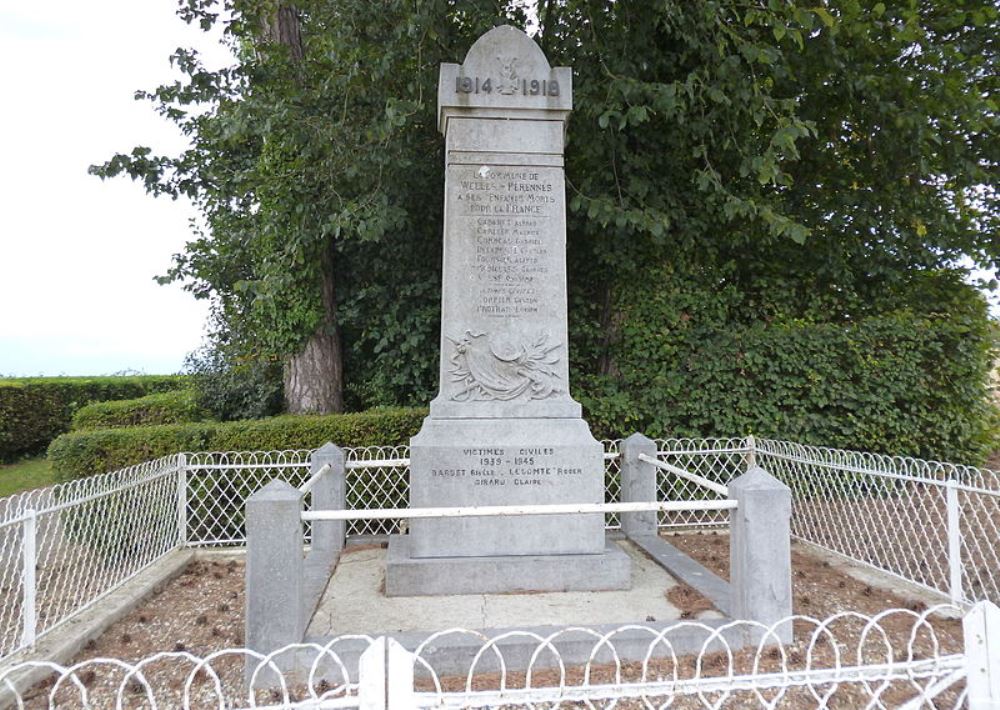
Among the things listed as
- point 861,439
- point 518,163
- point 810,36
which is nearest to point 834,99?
point 810,36

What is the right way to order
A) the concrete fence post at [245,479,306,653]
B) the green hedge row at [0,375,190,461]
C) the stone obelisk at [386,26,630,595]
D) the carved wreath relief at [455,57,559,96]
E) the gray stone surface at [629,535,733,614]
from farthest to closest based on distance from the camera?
the green hedge row at [0,375,190,461]
the carved wreath relief at [455,57,559,96]
the stone obelisk at [386,26,630,595]
the gray stone surface at [629,535,733,614]
the concrete fence post at [245,479,306,653]

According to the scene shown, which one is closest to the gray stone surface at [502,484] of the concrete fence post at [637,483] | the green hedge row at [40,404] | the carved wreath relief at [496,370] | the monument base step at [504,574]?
the monument base step at [504,574]

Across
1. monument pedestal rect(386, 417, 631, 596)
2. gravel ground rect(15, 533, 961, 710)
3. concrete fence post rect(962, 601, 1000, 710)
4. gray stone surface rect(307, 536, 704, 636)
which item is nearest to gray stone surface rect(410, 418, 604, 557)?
monument pedestal rect(386, 417, 631, 596)

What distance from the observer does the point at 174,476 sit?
6.34m

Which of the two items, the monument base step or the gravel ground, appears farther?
the monument base step

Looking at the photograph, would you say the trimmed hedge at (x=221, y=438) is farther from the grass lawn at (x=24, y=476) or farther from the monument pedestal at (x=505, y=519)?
the grass lawn at (x=24, y=476)

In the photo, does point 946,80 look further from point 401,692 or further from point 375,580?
point 401,692

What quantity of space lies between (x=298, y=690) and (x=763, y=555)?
2653 millimetres

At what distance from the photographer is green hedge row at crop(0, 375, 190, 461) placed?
13.3 metres

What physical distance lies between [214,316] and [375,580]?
827 cm

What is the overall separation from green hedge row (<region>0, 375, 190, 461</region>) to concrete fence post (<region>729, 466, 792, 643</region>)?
11567mm

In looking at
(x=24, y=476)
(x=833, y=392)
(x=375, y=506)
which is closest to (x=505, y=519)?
(x=375, y=506)

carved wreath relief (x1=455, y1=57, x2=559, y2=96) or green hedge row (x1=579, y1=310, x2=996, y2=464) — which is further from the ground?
carved wreath relief (x1=455, y1=57, x2=559, y2=96)

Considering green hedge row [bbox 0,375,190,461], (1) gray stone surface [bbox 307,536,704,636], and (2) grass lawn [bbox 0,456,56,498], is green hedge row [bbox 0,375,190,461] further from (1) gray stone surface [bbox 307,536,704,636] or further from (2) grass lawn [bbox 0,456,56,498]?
(1) gray stone surface [bbox 307,536,704,636]
